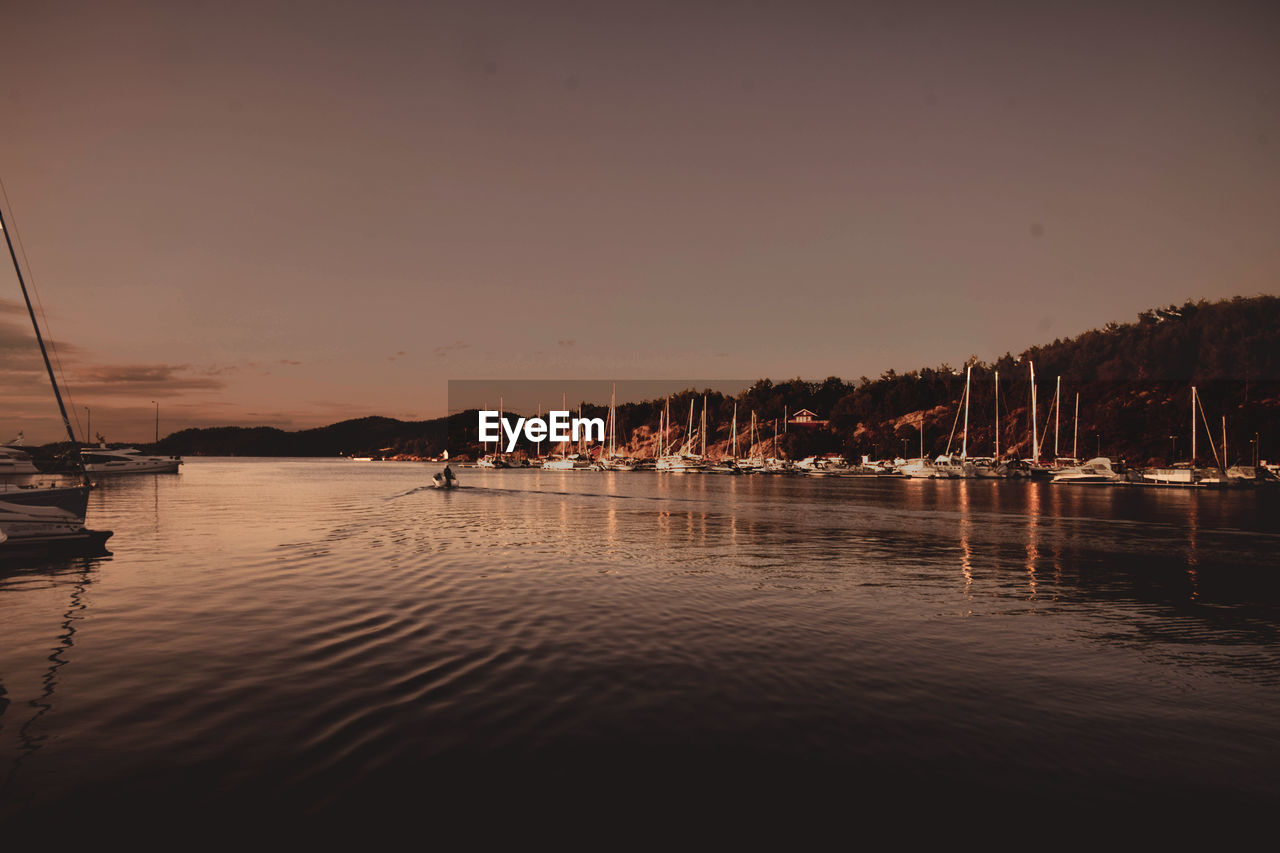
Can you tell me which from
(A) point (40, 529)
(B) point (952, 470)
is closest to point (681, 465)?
(B) point (952, 470)

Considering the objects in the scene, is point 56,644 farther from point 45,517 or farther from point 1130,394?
point 1130,394

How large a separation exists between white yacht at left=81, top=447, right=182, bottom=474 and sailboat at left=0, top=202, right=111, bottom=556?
394 feet

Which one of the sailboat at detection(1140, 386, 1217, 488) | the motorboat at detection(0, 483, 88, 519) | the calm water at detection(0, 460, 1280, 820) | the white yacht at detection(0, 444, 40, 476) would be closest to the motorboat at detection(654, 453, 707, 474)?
the sailboat at detection(1140, 386, 1217, 488)

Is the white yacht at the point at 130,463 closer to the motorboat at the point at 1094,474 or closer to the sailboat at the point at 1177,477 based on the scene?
the motorboat at the point at 1094,474

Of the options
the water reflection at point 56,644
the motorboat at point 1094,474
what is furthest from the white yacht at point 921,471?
the water reflection at point 56,644

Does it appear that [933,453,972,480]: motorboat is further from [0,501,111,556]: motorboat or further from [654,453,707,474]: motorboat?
[0,501,111,556]: motorboat

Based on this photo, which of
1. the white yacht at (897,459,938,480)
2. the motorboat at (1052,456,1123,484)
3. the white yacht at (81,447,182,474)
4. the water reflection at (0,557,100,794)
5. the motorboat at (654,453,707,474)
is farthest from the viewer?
the motorboat at (654,453,707,474)

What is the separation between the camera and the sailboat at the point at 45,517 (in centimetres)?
2458

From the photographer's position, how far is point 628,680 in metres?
11.8

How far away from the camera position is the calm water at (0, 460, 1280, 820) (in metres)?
8.27

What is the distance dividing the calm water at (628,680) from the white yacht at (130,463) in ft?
410

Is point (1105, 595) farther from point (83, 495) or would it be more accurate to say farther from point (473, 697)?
point (83, 495)

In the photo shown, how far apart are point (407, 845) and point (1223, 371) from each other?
17251cm

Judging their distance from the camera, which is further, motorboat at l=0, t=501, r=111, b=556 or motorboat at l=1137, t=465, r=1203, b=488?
motorboat at l=1137, t=465, r=1203, b=488
